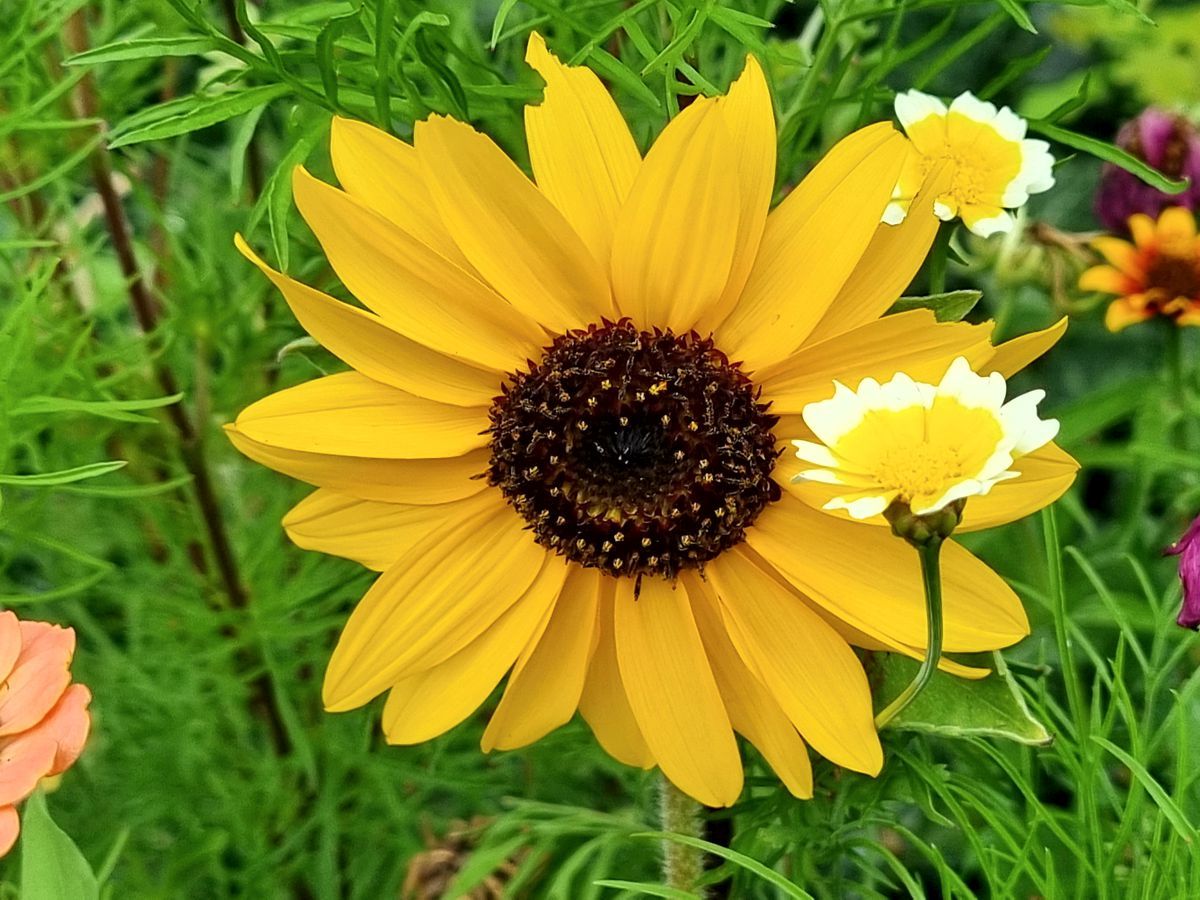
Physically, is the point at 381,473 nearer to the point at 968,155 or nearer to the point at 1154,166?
the point at 968,155

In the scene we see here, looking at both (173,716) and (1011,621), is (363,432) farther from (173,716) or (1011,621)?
(173,716)

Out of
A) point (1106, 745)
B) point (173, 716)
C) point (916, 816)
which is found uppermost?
point (1106, 745)

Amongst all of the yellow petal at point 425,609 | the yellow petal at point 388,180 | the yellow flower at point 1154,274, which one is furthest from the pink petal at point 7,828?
the yellow flower at point 1154,274

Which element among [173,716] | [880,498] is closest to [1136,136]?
[880,498]

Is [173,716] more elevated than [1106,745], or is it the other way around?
[1106,745]

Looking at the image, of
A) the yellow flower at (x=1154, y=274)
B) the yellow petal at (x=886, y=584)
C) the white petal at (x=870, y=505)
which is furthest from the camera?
the yellow flower at (x=1154, y=274)

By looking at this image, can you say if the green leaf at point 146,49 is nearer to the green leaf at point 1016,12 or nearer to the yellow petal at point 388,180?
the yellow petal at point 388,180
